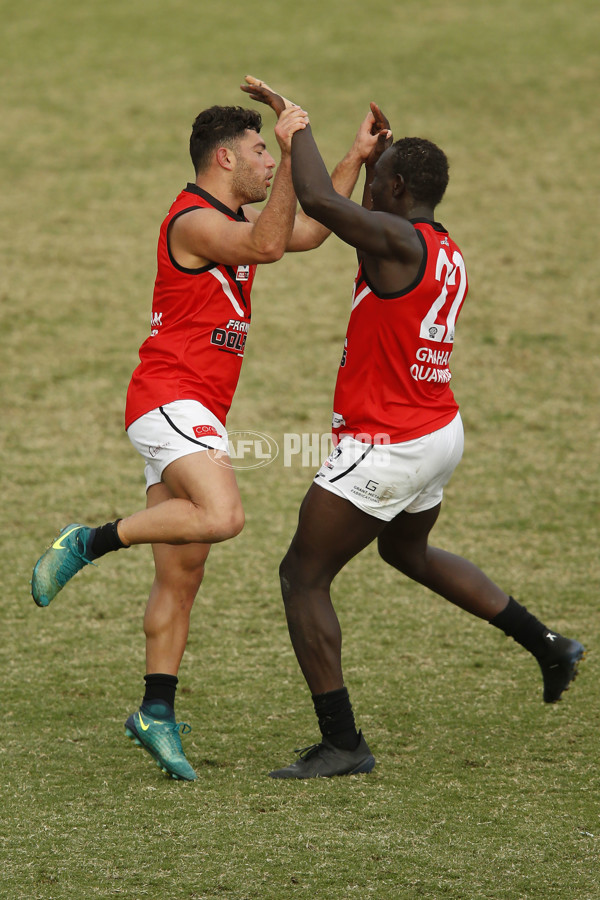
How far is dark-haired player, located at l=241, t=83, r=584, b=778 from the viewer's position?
3859 mm

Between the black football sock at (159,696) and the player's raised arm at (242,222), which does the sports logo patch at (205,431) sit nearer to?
the player's raised arm at (242,222)

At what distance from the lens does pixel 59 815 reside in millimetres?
3604

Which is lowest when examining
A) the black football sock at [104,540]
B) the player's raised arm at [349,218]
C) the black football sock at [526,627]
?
the black football sock at [526,627]

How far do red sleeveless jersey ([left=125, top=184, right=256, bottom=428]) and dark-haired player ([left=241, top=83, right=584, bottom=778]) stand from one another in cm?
43

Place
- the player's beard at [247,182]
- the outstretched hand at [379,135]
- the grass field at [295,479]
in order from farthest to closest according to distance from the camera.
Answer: the outstretched hand at [379,135] < the player's beard at [247,182] < the grass field at [295,479]

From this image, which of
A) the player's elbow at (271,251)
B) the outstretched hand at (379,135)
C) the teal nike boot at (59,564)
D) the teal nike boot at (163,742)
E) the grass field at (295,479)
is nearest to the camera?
the grass field at (295,479)

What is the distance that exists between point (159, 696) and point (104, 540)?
23.5 inches

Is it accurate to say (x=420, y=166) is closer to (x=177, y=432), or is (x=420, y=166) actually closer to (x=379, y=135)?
(x=379, y=135)

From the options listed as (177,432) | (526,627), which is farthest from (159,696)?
(526,627)

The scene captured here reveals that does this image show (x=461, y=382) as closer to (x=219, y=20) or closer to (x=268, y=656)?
(x=268, y=656)

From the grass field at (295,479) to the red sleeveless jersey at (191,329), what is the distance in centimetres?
137

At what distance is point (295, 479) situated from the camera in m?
7.74

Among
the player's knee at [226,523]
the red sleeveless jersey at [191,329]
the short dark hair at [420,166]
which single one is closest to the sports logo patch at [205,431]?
the red sleeveless jersey at [191,329]

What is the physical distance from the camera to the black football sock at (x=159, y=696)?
3.98 m
